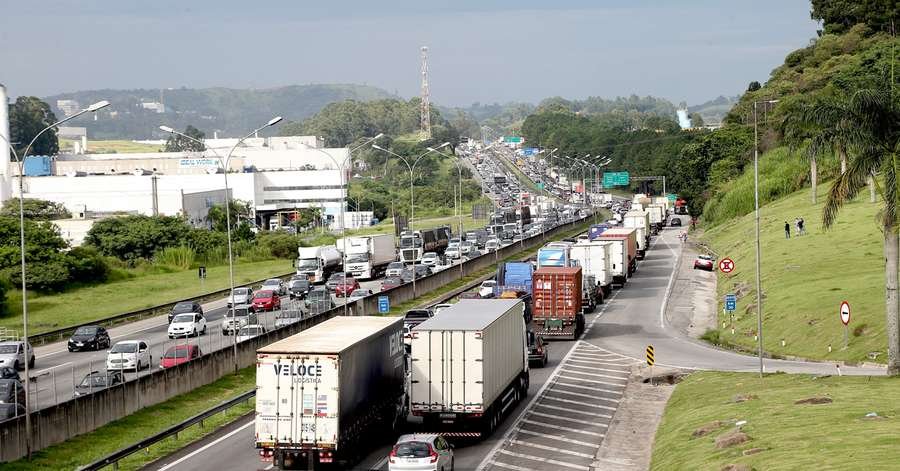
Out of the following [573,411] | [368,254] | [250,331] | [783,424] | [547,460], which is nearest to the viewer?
[783,424]

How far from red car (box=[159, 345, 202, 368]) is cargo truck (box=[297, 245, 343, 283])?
43.3 m

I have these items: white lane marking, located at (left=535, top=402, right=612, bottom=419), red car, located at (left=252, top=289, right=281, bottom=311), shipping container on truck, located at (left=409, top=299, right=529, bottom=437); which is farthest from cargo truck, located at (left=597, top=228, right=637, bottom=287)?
shipping container on truck, located at (left=409, top=299, right=529, bottom=437)

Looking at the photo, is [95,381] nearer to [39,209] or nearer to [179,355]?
[179,355]

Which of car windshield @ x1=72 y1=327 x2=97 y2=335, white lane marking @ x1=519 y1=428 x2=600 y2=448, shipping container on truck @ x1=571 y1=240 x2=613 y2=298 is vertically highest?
shipping container on truck @ x1=571 y1=240 x2=613 y2=298

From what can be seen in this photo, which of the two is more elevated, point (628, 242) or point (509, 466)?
point (628, 242)

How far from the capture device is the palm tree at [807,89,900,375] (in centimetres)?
3756

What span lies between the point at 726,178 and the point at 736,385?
110 m

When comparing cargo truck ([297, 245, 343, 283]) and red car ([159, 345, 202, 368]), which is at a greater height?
cargo truck ([297, 245, 343, 283])

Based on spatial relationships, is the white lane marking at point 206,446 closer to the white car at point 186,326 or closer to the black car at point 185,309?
the white car at point 186,326

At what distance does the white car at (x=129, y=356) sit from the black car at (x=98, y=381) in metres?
5.24

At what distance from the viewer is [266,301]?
72375mm

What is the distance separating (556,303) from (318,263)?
127 ft

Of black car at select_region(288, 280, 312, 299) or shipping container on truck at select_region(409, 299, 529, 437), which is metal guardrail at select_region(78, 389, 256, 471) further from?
black car at select_region(288, 280, 312, 299)

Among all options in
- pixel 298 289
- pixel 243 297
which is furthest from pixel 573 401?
pixel 298 289
